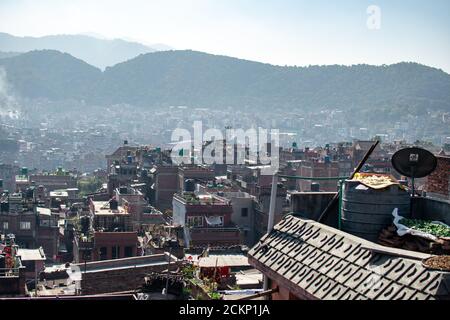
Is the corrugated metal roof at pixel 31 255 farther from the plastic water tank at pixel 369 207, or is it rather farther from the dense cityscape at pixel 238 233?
the plastic water tank at pixel 369 207

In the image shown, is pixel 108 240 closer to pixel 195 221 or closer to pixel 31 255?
pixel 31 255

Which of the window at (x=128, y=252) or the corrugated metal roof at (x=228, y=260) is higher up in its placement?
the corrugated metal roof at (x=228, y=260)

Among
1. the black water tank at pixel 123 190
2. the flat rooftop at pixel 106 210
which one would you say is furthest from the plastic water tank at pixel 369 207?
the black water tank at pixel 123 190

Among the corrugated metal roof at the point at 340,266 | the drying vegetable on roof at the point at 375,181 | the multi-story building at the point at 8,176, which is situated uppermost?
the drying vegetable on roof at the point at 375,181

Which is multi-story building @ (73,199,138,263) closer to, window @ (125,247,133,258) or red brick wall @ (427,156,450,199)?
window @ (125,247,133,258)

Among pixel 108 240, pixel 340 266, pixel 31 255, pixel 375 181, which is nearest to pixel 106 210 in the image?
pixel 108 240
